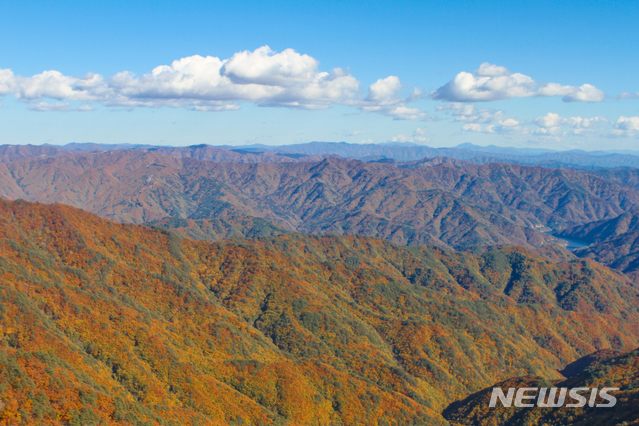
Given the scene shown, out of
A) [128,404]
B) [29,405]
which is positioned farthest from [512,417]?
[29,405]

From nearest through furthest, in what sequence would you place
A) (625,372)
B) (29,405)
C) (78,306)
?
1. (29,405)
2. (78,306)
3. (625,372)

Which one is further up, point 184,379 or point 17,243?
point 17,243

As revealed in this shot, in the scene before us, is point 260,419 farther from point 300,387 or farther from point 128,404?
point 128,404

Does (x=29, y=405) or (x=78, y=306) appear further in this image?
(x=78, y=306)

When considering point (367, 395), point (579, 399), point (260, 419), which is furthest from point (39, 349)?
point (579, 399)

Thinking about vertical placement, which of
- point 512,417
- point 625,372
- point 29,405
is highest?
point 29,405

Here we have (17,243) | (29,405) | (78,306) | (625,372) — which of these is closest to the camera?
(29,405)
